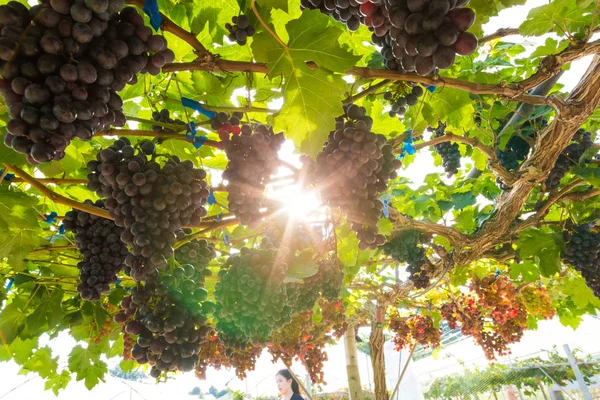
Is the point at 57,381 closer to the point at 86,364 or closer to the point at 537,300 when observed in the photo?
the point at 86,364

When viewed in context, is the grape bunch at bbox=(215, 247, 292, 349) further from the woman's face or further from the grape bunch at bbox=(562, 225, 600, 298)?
the woman's face

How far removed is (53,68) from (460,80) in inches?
51.0

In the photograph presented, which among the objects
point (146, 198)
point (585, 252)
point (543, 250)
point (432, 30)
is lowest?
point (432, 30)

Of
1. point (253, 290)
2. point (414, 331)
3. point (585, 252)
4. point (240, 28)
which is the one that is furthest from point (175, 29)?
point (414, 331)

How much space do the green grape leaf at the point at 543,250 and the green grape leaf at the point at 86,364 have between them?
446cm

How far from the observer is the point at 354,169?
140 cm

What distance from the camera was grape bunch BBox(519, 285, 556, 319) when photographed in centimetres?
489

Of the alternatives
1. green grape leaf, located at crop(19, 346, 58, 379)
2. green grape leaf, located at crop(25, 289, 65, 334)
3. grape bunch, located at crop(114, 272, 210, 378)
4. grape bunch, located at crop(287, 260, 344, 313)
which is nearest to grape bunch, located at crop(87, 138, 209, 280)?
grape bunch, located at crop(114, 272, 210, 378)

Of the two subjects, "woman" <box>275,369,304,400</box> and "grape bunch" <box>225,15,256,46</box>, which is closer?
"grape bunch" <box>225,15,256,46</box>

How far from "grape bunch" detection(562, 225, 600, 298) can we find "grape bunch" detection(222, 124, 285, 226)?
3.02m

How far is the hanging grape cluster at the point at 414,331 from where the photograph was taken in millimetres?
5922

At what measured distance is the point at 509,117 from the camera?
10.6ft

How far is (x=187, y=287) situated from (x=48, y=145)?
1.21 metres

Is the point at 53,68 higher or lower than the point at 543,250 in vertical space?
lower
